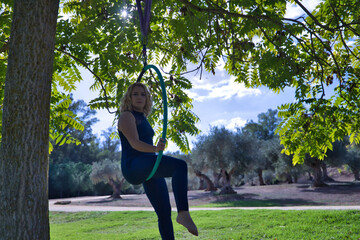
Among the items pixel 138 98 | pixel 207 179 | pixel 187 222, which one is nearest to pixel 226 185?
pixel 207 179

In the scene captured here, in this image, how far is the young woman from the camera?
2881mm

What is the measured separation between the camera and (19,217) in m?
3.09

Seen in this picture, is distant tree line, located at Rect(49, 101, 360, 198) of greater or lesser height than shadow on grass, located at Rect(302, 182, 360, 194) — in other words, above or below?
above

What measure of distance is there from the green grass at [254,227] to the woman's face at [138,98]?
6327 millimetres

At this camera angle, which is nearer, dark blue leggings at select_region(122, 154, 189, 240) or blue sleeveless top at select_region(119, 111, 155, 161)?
dark blue leggings at select_region(122, 154, 189, 240)

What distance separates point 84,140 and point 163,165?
191 feet

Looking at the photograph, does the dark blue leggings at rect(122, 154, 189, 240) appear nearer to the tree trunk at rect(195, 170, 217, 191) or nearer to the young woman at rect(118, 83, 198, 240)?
the young woman at rect(118, 83, 198, 240)

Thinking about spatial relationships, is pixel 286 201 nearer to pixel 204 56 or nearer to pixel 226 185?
pixel 226 185

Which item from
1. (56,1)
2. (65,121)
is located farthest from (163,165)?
(65,121)

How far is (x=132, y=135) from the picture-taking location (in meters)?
2.95

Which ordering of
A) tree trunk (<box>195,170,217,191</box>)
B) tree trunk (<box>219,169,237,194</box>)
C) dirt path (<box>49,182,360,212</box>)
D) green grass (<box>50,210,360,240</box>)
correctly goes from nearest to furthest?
1. green grass (<box>50,210,360,240</box>)
2. dirt path (<box>49,182,360,212</box>)
3. tree trunk (<box>219,169,237,194</box>)
4. tree trunk (<box>195,170,217,191</box>)

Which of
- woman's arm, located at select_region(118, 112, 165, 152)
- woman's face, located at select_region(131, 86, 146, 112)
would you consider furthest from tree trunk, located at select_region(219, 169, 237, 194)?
woman's arm, located at select_region(118, 112, 165, 152)

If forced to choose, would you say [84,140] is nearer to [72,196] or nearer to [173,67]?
[72,196]

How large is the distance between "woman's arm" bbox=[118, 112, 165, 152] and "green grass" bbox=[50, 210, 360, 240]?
21.5 feet
